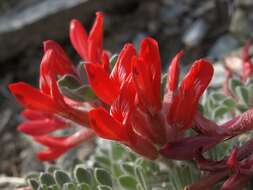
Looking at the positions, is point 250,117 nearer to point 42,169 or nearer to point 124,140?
point 124,140

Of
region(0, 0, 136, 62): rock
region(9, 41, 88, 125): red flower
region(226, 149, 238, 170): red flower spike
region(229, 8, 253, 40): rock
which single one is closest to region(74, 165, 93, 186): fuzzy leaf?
region(9, 41, 88, 125): red flower

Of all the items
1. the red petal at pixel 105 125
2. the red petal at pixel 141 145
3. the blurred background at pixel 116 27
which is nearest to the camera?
the red petal at pixel 105 125

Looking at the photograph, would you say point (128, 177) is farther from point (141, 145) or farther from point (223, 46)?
point (223, 46)

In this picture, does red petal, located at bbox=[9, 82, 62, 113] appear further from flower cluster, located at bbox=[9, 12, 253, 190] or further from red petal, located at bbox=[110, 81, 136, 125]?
red petal, located at bbox=[110, 81, 136, 125]

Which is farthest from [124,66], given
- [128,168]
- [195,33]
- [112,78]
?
[195,33]

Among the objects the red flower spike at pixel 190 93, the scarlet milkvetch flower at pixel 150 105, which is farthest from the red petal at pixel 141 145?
the red flower spike at pixel 190 93

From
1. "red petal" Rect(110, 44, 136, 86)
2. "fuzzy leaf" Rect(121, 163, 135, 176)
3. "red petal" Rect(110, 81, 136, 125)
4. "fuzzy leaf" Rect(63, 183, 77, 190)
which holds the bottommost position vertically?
"fuzzy leaf" Rect(121, 163, 135, 176)

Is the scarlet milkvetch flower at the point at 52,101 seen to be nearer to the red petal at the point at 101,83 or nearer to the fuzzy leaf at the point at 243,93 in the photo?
the red petal at the point at 101,83
